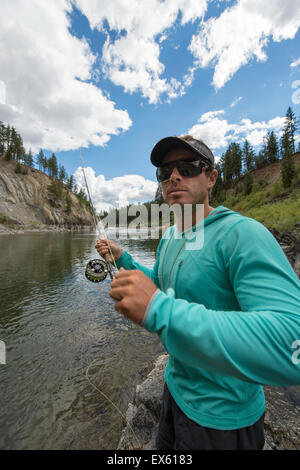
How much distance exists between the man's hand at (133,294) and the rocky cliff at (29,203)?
60.0 m

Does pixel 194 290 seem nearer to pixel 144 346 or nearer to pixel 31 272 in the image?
pixel 144 346

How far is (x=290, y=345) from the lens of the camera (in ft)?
3.17

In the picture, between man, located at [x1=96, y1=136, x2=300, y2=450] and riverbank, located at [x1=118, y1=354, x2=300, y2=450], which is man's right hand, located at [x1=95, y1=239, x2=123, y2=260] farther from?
riverbank, located at [x1=118, y1=354, x2=300, y2=450]

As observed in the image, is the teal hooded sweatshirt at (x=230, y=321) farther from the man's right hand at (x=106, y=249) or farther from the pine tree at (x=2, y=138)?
the pine tree at (x=2, y=138)

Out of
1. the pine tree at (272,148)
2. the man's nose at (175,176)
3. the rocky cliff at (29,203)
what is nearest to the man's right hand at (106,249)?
the man's nose at (175,176)

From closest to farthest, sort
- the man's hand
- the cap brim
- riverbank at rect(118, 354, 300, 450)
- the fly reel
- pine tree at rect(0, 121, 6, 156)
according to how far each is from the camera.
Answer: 1. the man's hand
2. the cap brim
3. riverbank at rect(118, 354, 300, 450)
4. the fly reel
5. pine tree at rect(0, 121, 6, 156)

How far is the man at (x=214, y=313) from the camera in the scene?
97 cm

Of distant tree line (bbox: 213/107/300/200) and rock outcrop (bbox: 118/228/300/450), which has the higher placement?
distant tree line (bbox: 213/107/300/200)

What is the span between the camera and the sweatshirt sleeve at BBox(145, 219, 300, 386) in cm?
95

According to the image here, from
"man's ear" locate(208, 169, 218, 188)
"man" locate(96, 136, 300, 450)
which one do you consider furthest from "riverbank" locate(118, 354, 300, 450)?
"man's ear" locate(208, 169, 218, 188)

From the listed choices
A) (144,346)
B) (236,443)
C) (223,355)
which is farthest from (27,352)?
(223,355)

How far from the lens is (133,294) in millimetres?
1131

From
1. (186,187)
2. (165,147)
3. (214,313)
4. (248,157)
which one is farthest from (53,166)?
(214,313)

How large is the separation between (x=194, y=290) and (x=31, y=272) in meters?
15.9
